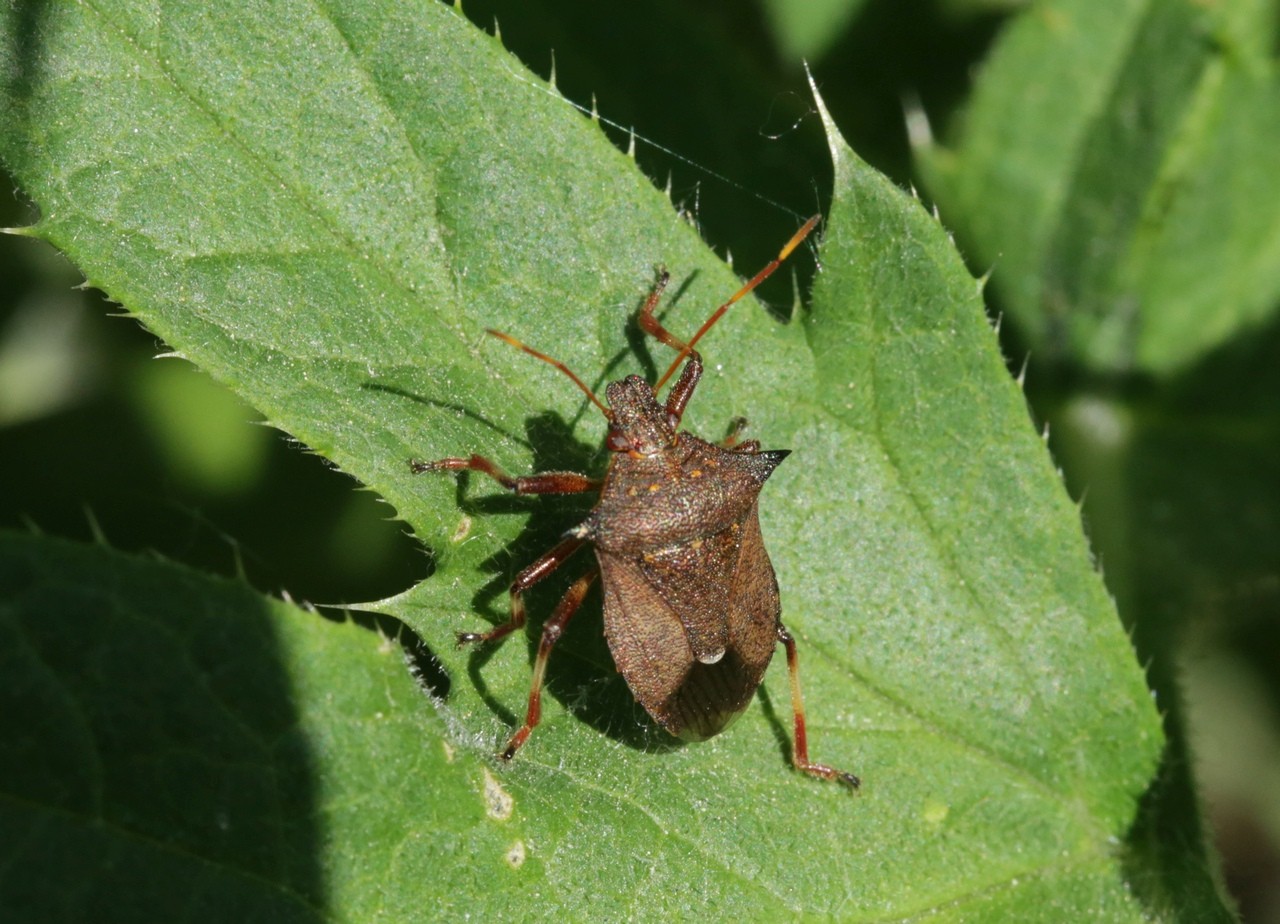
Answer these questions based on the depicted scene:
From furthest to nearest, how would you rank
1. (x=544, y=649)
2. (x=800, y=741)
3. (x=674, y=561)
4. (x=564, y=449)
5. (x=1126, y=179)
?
(x=1126, y=179), (x=674, y=561), (x=564, y=449), (x=800, y=741), (x=544, y=649)

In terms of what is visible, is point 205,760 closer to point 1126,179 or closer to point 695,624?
point 695,624

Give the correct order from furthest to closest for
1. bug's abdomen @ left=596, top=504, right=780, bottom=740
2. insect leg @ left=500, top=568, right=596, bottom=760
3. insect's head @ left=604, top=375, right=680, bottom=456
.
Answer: insect's head @ left=604, top=375, right=680, bottom=456
bug's abdomen @ left=596, top=504, right=780, bottom=740
insect leg @ left=500, top=568, right=596, bottom=760

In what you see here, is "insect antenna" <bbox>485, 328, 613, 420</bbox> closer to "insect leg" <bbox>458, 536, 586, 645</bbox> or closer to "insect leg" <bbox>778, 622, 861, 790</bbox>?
→ "insect leg" <bbox>458, 536, 586, 645</bbox>

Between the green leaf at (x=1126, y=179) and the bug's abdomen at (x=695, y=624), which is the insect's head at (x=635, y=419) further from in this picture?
the green leaf at (x=1126, y=179)

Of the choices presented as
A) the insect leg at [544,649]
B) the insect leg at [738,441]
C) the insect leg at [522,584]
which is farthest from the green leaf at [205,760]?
the insect leg at [738,441]

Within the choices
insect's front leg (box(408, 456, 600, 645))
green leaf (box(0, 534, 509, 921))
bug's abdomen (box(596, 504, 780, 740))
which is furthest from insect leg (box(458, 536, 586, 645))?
green leaf (box(0, 534, 509, 921))

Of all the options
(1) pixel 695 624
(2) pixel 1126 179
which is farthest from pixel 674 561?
(2) pixel 1126 179

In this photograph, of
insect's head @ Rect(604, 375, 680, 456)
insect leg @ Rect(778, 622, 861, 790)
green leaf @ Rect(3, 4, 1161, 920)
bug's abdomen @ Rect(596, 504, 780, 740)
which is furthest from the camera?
insect's head @ Rect(604, 375, 680, 456)
